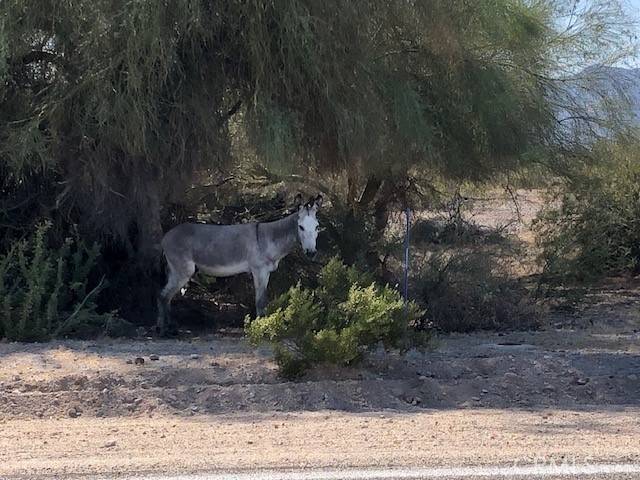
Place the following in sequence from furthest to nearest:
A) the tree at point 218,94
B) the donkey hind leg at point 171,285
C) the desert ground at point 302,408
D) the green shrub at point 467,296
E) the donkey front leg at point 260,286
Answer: the green shrub at point 467,296
the donkey hind leg at point 171,285
the donkey front leg at point 260,286
the tree at point 218,94
the desert ground at point 302,408

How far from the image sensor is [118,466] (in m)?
6.66

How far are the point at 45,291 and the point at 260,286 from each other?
A: 305 cm

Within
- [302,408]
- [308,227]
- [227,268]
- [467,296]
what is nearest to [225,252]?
[227,268]

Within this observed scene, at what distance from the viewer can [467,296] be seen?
48.6 feet

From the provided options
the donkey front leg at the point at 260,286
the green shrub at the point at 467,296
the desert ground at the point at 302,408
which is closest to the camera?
the desert ground at the point at 302,408

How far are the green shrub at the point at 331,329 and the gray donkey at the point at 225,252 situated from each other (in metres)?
3.50

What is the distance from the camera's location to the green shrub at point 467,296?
48.0ft

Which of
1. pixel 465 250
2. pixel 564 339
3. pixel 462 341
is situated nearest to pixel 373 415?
pixel 462 341

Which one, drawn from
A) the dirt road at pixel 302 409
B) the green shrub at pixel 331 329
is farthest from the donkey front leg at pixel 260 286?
the green shrub at pixel 331 329

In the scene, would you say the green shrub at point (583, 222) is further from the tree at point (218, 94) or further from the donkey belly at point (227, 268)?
the donkey belly at point (227, 268)

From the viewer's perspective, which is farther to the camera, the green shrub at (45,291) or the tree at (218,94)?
the green shrub at (45,291)

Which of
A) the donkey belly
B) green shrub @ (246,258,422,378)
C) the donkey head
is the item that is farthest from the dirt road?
the donkey belly

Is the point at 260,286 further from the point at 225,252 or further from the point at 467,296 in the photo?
the point at 467,296

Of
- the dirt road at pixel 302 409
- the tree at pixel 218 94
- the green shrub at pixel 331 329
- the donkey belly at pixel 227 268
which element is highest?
the tree at pixel 218 94
